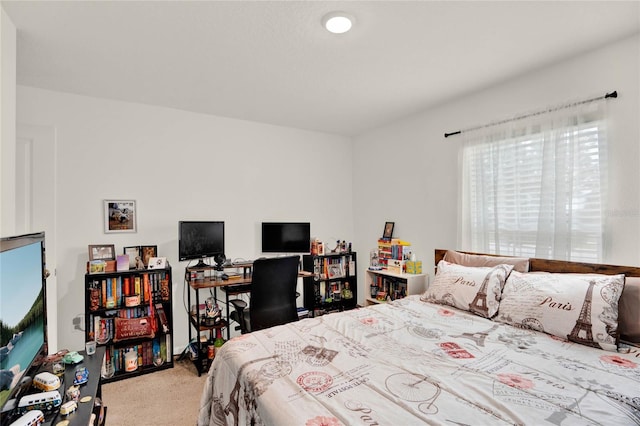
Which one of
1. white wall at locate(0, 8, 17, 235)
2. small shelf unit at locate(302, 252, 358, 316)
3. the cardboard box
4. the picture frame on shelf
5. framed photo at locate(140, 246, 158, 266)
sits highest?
white wall at locate(0, 8, 17, 235)

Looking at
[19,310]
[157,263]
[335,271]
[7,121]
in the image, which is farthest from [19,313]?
[335,271]

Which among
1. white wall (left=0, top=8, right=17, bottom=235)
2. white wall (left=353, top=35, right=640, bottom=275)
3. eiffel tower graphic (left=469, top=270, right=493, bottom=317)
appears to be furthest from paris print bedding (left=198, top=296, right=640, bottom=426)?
white wall (left=0, top=8, right=17, bottom=235)

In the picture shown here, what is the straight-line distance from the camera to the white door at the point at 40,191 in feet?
8.48

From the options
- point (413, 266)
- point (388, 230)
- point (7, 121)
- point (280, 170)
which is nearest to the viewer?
point (7, 121)

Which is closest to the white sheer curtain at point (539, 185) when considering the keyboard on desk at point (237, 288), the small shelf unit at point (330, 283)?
the small shelf unit at point (330, 283)

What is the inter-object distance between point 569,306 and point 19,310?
8.93 feet

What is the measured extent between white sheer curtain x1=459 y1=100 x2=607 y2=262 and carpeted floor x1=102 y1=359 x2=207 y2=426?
107 inches

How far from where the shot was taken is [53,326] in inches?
105

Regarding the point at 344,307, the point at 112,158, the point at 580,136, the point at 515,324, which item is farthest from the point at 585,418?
the point at 112,158

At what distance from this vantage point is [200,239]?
3219 mm

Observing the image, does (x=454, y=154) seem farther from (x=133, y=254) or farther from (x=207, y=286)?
(x=133, y=254)

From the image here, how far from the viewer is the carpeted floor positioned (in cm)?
222

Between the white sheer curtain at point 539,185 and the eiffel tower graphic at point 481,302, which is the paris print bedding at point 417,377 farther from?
the white sheer curtain at point 539,185

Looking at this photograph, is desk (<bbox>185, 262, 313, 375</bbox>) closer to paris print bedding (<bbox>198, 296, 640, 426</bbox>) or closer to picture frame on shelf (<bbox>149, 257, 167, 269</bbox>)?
picture frame on shelf (<bbox>149, 257, 167, 269</bbox>)
